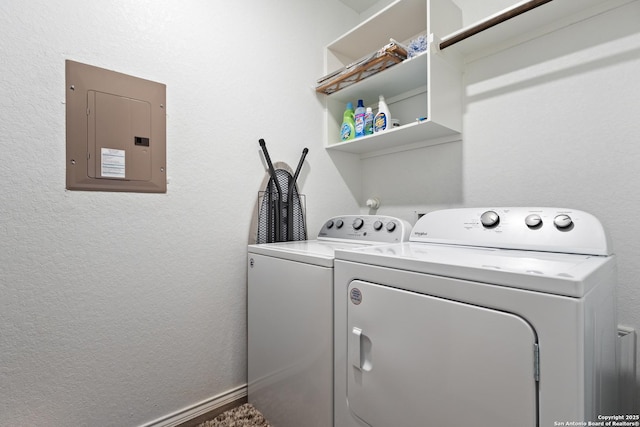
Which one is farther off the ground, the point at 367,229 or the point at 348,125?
the point at 348,125

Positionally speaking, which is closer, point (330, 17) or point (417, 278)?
point (417, 278)

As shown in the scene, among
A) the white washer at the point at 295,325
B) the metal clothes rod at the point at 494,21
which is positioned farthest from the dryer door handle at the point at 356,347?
the metal clothes rod at the point at 494,21

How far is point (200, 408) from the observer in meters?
1.48

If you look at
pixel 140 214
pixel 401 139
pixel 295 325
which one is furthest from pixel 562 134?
pixel 140 214

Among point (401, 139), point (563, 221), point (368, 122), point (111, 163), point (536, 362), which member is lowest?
point (536, 362)

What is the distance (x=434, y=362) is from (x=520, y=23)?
147cm

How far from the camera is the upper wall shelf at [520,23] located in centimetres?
122

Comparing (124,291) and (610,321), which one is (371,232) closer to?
(610,321)

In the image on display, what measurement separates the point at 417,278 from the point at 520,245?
0.48 meters

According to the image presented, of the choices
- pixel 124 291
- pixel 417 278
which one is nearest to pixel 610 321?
pixel 417 278

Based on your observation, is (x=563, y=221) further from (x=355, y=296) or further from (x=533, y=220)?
(x=355, y=296)

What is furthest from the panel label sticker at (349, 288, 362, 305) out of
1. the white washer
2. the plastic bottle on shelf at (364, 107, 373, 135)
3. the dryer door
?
the plastic bottle on shelf at (364, 107, 373, 135)

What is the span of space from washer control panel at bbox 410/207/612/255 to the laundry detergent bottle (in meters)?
0.82

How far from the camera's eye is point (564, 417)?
0.61 metres
